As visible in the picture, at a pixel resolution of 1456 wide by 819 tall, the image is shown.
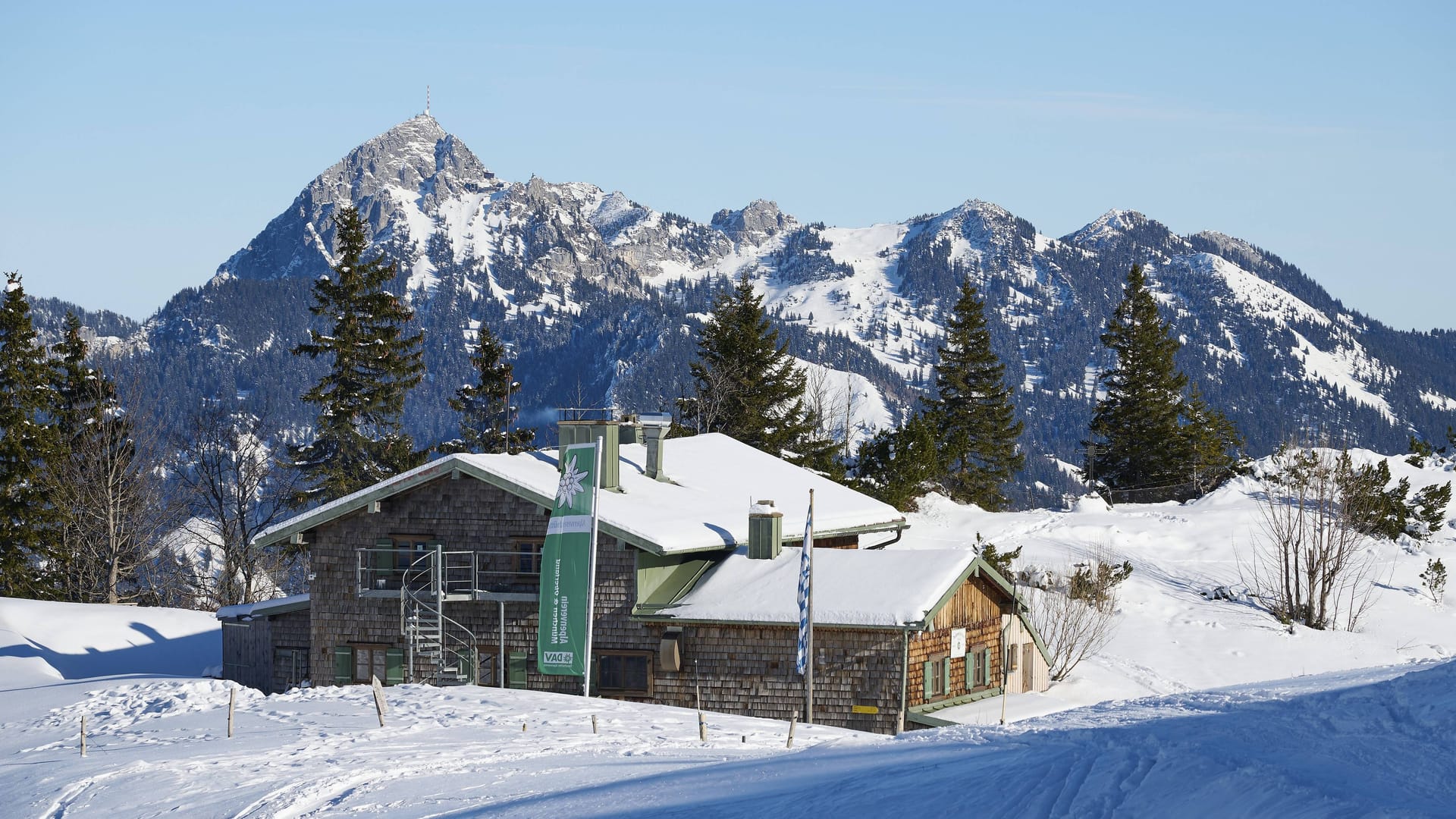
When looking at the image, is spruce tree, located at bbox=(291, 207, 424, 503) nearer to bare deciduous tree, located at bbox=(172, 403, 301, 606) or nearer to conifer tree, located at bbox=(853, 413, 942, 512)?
bare deciduous tree, located at bbox=(172, 403, 301, 606)

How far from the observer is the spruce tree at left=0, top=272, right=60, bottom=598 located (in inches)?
1743

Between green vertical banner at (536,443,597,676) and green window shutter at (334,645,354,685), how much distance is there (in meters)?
5.06

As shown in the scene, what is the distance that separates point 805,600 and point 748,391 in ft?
111

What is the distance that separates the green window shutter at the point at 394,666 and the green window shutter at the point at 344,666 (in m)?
0.78

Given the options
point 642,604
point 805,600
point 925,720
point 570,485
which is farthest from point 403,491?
point 925,720

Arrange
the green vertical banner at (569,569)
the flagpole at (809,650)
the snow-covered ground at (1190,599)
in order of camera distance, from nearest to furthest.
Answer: the flagpole at (809,650)
the green vertical banner at (569,569)
the snow-covered ground at (1190,599)

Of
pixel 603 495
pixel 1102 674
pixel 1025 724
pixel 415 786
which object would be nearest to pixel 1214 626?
pixel 1102 674

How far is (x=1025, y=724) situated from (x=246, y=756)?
10.6 m

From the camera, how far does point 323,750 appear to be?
19438 millimetres

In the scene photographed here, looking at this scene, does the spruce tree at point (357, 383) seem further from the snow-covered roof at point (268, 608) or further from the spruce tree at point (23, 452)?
the snow-covered roof at point (268, 608)

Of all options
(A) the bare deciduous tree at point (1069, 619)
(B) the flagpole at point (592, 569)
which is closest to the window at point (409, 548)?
(B) the flagpole at point (592, 569)

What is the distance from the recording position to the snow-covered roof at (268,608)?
31.9 meters

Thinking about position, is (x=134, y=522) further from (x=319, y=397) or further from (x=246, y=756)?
(x=246, y=756)

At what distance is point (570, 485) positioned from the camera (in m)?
27.5
